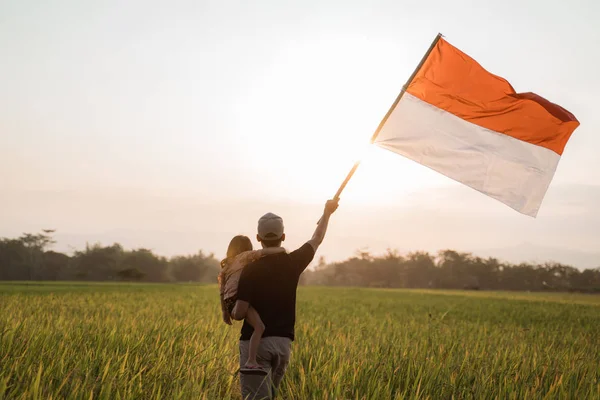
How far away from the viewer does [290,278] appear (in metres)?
4.50

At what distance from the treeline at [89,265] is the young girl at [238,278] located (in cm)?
10996

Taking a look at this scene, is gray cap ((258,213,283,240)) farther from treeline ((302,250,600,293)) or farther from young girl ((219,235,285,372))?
treeline ((302,250,600,293))

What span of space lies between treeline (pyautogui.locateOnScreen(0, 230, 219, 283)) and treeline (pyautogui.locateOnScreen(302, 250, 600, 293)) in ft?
160

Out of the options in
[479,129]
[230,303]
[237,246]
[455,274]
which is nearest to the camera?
[230,303]

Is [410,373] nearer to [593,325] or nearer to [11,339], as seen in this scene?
[11,339]

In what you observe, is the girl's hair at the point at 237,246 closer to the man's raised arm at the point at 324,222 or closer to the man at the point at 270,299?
the man at the point at 270,299

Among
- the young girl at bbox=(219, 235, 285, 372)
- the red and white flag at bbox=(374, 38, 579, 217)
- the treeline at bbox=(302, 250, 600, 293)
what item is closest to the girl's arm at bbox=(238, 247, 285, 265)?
the young girl at bbox=(219, 235, 285, 372)

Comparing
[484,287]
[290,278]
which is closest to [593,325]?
[290,278]

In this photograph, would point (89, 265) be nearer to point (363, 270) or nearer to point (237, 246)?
point (363, 270)

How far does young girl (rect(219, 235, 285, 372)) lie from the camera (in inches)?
171

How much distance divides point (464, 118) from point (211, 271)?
158 m

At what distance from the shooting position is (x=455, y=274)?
452ft

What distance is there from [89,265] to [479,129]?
12786cm

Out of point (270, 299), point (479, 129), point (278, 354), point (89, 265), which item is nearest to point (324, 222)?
point (270, 299)
